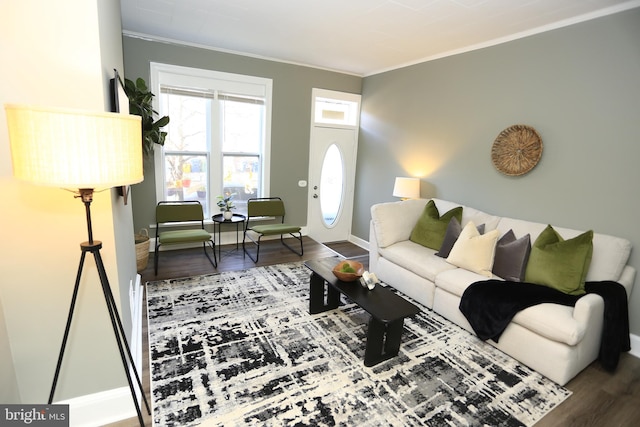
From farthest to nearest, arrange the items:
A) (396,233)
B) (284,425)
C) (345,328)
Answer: (396,233) → (345,328) → (284,425)

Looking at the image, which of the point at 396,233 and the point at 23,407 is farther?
the point at 396,233

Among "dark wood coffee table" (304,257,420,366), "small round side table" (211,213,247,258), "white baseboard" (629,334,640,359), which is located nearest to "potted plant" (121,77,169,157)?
"small round side table" (211,213,247,258)

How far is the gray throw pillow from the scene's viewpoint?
3258 millimetres

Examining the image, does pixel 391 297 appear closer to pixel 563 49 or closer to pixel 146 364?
pixel 146 364

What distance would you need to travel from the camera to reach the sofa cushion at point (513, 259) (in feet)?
9.03

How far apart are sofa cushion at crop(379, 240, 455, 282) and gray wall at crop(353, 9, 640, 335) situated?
2.95 feet

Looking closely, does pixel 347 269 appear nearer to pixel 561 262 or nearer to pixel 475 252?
pixel 475 252

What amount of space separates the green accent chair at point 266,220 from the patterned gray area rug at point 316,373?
4.63ft

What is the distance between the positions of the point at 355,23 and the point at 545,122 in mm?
2079

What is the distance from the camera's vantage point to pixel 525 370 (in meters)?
2.29

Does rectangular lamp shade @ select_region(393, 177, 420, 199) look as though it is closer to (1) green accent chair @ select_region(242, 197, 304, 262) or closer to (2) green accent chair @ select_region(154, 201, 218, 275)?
(1) green accent chair @ select_region(242, 197, 304, 262)

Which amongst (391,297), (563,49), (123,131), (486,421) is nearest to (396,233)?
(391,297)

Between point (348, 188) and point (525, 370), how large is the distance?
3680 millimetres

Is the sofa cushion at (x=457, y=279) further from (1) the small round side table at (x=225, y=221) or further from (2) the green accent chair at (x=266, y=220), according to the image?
(1) the small round side table at (x=225, y=221)
